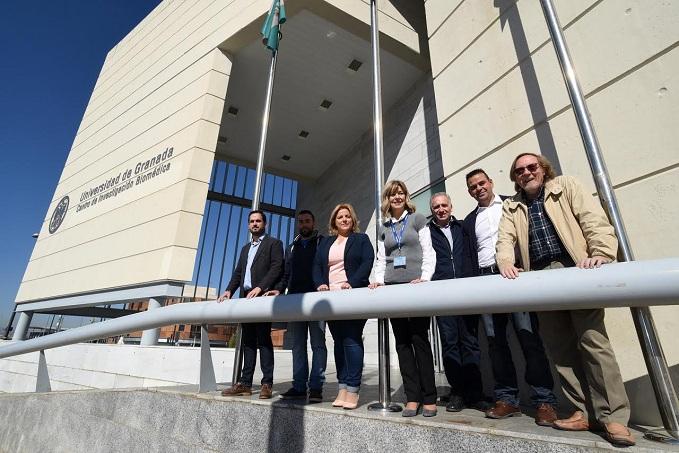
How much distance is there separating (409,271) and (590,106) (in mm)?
1965

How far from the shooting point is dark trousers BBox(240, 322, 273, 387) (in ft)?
8.57

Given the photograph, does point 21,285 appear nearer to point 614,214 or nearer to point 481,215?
point 481,215

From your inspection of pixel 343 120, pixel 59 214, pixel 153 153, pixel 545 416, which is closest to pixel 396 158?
pixel 343 120

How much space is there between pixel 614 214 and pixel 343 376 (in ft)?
6.15

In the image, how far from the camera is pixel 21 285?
9.82m

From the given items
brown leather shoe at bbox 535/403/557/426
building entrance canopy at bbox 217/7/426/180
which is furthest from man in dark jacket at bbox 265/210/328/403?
building entrance canopy at bbox 217/7/426/180

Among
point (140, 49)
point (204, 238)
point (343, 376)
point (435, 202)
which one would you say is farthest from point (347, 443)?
point (140, 49)

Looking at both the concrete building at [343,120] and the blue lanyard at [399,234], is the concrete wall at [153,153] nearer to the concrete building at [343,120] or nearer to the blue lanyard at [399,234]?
the concrete building at [343,120]

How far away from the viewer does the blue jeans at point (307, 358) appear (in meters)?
2.45

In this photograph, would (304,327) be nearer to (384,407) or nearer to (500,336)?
(384,407)

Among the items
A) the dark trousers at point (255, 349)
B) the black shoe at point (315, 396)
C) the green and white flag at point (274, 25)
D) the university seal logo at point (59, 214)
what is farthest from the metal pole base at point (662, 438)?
the university seal logo at point (59, 214)

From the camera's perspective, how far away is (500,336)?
2.24 m

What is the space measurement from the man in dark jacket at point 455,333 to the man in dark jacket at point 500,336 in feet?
0.29

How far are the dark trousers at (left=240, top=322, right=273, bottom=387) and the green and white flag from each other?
4.11 metres
